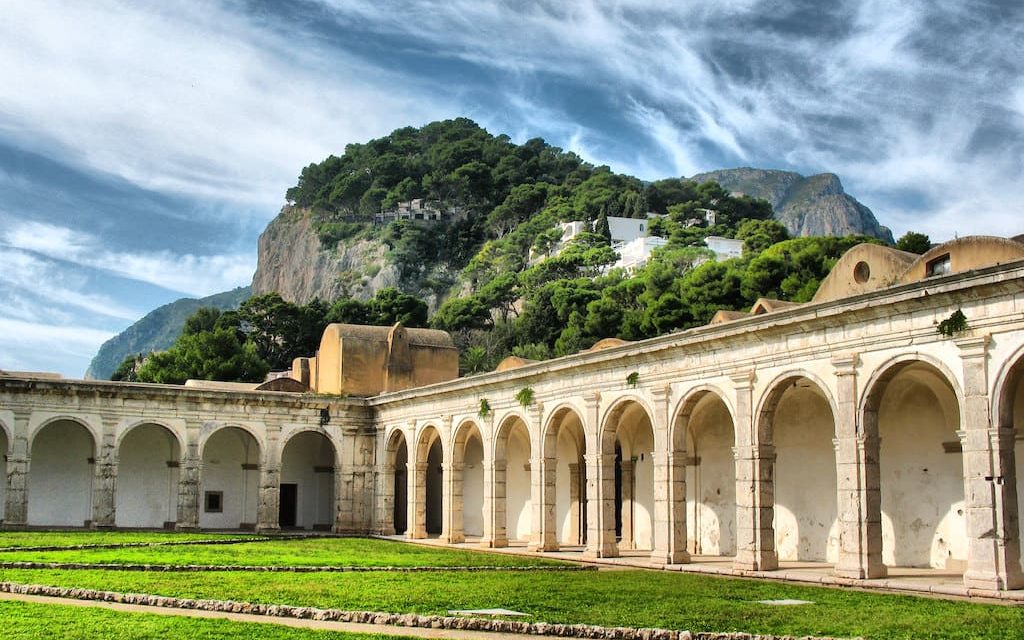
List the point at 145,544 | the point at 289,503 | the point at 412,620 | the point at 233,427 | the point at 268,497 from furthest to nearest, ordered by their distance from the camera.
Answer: the point at 289,503
the point at 233,427
the point at 268,497
the point at 145,544
the point at 412,620

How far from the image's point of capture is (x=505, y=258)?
12456 cm

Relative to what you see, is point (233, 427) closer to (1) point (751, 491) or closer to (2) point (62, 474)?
(2) point (62, 474)

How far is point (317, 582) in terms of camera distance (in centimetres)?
1975

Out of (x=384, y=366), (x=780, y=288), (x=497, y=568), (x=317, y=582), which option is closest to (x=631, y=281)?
(x=780, y=288)

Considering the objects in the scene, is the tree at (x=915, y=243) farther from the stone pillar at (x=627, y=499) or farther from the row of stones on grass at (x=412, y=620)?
the row of stones on grass at (x=412, y=620)

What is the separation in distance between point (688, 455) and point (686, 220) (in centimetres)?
A: 9628

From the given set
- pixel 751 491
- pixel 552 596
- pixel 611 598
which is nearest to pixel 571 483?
pixel 751 491

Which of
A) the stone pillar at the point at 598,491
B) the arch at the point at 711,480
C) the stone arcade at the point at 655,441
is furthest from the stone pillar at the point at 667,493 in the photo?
the arch at the point at 711,480

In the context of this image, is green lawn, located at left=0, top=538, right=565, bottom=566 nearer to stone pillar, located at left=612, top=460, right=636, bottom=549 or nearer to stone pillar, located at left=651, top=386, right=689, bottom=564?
stone pillar, located at left=651, top=386, right=689, bottom=564

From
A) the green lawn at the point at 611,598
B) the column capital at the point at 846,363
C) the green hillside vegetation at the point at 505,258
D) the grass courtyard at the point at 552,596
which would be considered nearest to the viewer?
the grass courtyard at the point at 552,596

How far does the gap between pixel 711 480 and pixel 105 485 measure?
19965 mm

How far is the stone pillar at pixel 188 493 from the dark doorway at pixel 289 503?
19.5 ft

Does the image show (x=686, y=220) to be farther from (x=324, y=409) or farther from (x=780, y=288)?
(x=324, y=409)

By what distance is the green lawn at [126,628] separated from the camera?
12.7 m
